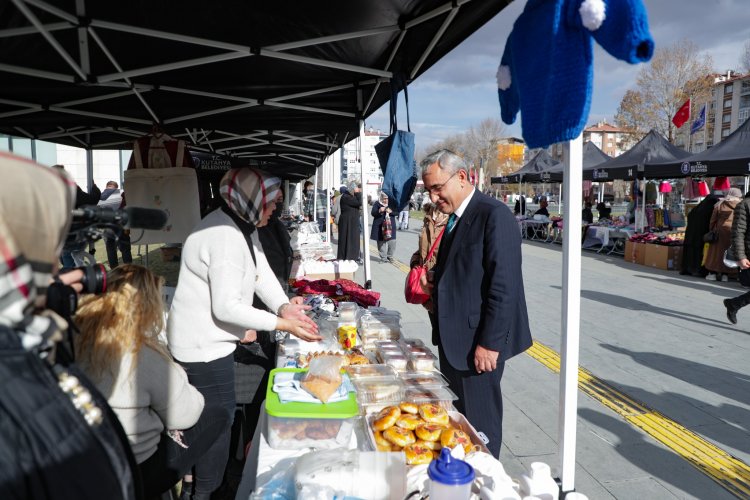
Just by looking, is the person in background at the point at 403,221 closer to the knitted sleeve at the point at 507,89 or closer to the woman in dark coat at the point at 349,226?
the woman in dark coat at the point at 349,226

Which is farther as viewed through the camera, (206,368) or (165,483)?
(206,368)

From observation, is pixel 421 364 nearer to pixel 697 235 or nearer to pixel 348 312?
pixel 348 312

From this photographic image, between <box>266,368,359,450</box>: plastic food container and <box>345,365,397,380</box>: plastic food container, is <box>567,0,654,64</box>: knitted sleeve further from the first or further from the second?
<box>345,365,397,380</box>: plastic food container

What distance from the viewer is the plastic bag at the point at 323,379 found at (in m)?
2.08

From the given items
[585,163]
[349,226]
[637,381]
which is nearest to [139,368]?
[637,381]

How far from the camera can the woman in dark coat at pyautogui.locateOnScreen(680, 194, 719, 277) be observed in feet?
34.5

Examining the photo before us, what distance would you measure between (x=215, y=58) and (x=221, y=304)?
2.00m

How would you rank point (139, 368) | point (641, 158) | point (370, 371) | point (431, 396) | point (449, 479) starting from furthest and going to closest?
point (641, 158) < point (370, 371) < point (431, 396) < point (139, 368) < point (449, 479)

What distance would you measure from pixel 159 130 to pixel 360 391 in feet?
12.9

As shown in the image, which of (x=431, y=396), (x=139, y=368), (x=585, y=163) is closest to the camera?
(x=139, y=368)

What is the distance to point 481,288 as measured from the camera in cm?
267

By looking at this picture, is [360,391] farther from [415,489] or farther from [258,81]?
[258,81]

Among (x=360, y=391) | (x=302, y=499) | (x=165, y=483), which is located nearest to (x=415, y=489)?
(x=302, y=499)

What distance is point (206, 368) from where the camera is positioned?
8.41 ft
